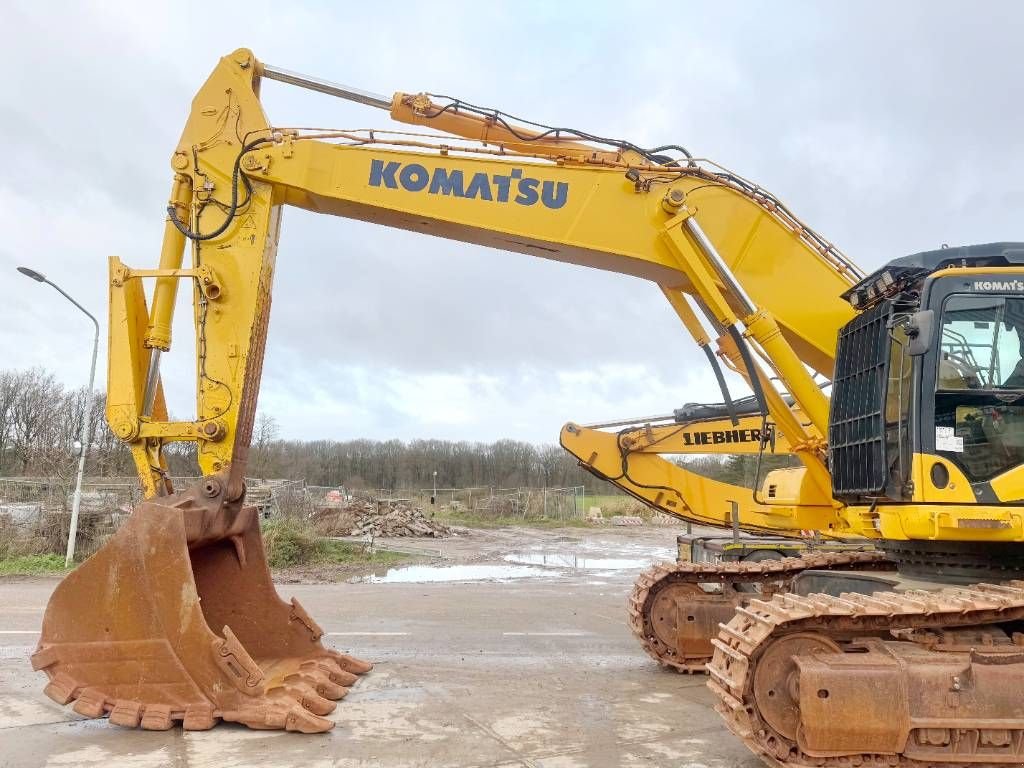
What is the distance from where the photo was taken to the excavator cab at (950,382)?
5305 millimetres

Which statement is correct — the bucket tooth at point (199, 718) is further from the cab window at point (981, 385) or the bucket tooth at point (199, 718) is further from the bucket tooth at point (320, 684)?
the cab window at point (981, 385)

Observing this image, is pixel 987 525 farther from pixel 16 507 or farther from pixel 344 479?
pixel 344 479

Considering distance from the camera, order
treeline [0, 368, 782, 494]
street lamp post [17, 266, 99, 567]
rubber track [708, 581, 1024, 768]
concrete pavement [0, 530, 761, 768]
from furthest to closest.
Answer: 1. treeline [0, 368, 782, 494]
2. street lamp post [17, 266, 99, 567]
3. concrete pavement [0, 530, 761, 768]
4. rubber track [708, 581, 1024, 768]

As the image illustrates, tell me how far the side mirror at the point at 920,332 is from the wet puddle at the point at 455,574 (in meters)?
12.0

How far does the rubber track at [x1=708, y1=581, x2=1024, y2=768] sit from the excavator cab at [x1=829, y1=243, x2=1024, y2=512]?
27.4 inches

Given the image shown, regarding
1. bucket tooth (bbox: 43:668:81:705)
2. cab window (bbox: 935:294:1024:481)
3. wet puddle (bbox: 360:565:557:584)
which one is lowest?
wet puddle (bbox: 360:565:557:584)

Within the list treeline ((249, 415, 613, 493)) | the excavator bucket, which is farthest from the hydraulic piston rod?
treeline ((249, 415, 613, 493))

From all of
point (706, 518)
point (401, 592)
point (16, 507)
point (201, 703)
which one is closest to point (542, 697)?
point (201, 703)

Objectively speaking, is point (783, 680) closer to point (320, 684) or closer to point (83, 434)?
point (320, 684)

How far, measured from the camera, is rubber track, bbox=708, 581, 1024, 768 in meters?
4.68

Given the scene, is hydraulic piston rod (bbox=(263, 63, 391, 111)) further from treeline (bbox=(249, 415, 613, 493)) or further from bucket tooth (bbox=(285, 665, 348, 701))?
treeline (bbox=(249, 415, 613, 493))

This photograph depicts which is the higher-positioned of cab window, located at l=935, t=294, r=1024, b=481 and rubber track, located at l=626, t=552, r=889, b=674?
cab window, located at l=935, t=294, r=1024, b=481

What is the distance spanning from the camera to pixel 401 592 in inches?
550

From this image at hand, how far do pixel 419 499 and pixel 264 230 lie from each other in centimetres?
3758
